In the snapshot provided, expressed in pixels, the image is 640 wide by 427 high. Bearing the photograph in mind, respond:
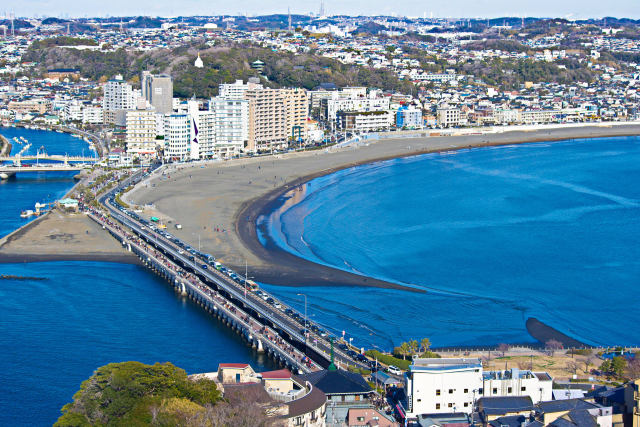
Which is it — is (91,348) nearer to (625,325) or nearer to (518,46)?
(625,325)

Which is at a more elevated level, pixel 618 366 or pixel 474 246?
pixel 618 366

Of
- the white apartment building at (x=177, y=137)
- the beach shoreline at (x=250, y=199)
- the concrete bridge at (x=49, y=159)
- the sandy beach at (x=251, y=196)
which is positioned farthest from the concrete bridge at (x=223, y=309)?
the concrete bridge at (x=49, y=159)

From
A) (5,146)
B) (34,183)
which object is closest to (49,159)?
(34,183)

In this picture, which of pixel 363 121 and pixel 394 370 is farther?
pixel 363 121

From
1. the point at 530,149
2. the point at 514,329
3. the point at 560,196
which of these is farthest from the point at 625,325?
the point at 530,149

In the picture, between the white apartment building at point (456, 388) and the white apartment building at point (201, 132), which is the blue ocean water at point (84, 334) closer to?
the white apartment building at point (456, 388)

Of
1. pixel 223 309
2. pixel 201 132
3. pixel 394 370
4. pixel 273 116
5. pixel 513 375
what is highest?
pixel 273 116

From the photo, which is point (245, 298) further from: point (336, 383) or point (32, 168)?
point (32, 168)
